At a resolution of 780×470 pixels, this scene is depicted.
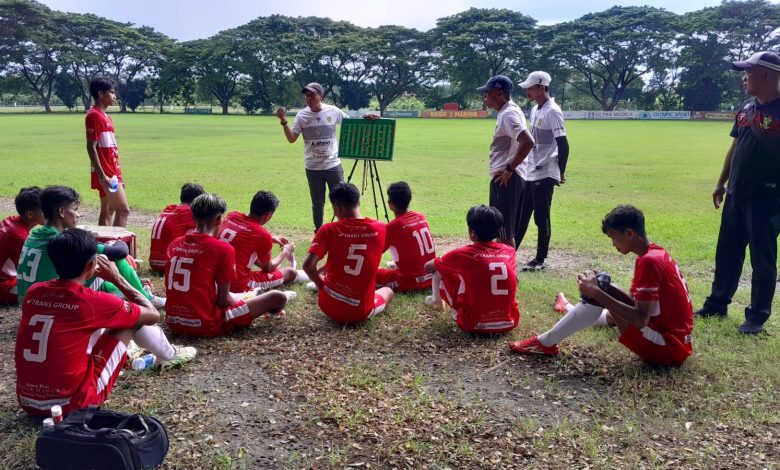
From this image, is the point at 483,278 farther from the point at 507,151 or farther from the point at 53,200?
the point at 53,200

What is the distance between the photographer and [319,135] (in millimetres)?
8195

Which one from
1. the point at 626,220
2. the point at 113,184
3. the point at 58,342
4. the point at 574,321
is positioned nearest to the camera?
the point at 58,342

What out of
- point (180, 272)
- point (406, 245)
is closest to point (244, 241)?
point (180, 272)

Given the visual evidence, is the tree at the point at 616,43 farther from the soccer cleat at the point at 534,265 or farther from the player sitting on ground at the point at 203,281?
the player sitting on ground at the point at 203,281

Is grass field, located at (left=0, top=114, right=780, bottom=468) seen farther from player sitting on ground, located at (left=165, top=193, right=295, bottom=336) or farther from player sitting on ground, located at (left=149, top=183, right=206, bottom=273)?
player sitting on ground, located at (left=149, top=183, right=206, bottom=273)

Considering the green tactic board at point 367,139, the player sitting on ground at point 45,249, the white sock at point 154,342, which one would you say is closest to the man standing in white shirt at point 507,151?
the green tactic board at point 367,139

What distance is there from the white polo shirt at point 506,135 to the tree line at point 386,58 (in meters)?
58.3

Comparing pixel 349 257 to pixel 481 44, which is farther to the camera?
pixel 481 44

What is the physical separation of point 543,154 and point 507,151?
640mm

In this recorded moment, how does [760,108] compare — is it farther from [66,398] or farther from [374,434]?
[66,398]

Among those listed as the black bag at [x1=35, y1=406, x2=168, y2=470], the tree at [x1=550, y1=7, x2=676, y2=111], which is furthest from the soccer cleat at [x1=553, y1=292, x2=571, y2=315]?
the tree at [x1=550, y1=7, x2=676, y2=111]

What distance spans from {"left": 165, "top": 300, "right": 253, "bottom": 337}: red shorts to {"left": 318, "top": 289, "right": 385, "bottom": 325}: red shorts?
0.66 metres

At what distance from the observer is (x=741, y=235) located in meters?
5.41

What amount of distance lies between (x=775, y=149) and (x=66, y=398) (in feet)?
18.6
